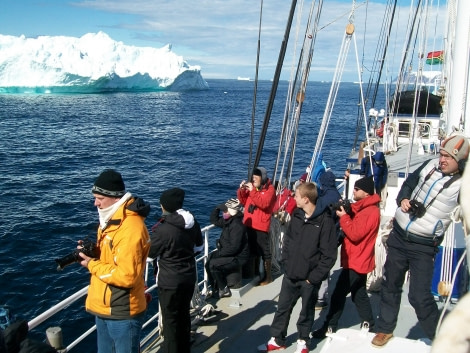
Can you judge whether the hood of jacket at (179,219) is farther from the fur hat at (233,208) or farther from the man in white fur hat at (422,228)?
the fur hat at (233,208)

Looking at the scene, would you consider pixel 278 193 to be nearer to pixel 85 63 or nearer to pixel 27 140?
pixel 27 140

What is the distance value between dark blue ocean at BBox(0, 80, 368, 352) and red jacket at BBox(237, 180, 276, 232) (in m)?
2.47

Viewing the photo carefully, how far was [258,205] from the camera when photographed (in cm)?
593

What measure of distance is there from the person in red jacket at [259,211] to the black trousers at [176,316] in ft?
6.80

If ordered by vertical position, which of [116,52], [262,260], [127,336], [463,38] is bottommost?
[262,260]

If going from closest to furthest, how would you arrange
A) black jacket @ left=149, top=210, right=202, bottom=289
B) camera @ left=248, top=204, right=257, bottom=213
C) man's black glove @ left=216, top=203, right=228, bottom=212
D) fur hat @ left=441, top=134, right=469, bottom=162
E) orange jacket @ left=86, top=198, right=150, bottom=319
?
1. orange jacket @ left=86, top=198, right=150, bottom=319
2. fur hat @ left=441, top=134, right=469, bottom=162
3. black jacket @ left=149, top=210, right=202, bottom=289
4. man's black glove @ left=216, top=203, right=228, bottom=212
5. camera @ left=248, top=204, right=257, bottom=213

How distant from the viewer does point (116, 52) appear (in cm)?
8531

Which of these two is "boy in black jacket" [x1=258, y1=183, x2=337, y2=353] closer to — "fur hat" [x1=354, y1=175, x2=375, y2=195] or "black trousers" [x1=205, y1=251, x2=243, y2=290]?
"fur hat" [x1=354, y1=175, x2=375, y2=195]

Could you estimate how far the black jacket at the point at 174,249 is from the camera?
12.5 feet

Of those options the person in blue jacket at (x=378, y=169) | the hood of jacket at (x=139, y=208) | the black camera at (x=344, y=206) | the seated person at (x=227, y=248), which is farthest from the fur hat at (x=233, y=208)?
the person in blue jacket at (x=378, y=169)

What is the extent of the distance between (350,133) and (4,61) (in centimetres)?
5174

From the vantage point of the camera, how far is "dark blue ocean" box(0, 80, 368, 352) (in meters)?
13.2

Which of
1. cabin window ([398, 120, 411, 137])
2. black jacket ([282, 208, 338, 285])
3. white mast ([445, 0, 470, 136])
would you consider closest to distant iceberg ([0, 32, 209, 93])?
cabin window ([398, 120, 411, 137])

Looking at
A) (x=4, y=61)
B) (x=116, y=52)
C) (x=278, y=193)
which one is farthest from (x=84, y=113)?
(x=278, y=193)
